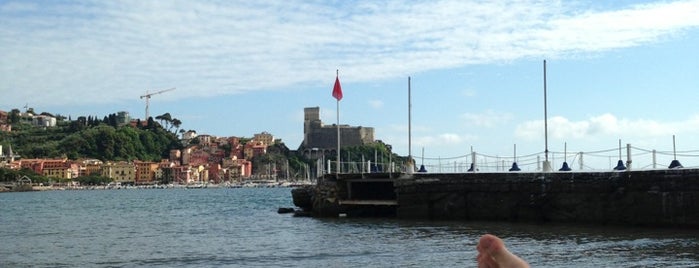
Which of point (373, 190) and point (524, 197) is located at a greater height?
point (373, 190)

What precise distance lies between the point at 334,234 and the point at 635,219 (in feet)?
38.0

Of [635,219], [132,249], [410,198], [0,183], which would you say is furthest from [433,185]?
[0,183]

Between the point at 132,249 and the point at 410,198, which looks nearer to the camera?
the point at 132,249

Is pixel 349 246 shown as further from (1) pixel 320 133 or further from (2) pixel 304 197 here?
(1) pixel 320 133

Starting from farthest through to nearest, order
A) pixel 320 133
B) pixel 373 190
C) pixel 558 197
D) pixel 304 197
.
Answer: pixel 320 133 < pixel 304 197 < pixel 373 190 < pixel 558 197

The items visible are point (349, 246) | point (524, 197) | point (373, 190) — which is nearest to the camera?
point (349, 246)

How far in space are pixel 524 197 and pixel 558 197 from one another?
1699 millimetres

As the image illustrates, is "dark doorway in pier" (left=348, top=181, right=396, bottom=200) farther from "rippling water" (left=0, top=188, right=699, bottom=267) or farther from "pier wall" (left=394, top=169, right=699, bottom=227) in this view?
"rippling water" (left=0, top=188, right=699, bottom=267)

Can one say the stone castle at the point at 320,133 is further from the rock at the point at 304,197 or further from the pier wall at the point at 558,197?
the pier wall at the point at 558,197

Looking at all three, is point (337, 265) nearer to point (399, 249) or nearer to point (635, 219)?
point (399, 249)

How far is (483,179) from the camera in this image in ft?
119

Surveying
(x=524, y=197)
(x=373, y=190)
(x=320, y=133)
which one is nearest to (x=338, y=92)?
(x=373, y=190)

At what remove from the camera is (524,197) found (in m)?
34.8

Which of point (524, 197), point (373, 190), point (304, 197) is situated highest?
point (373, 190)
